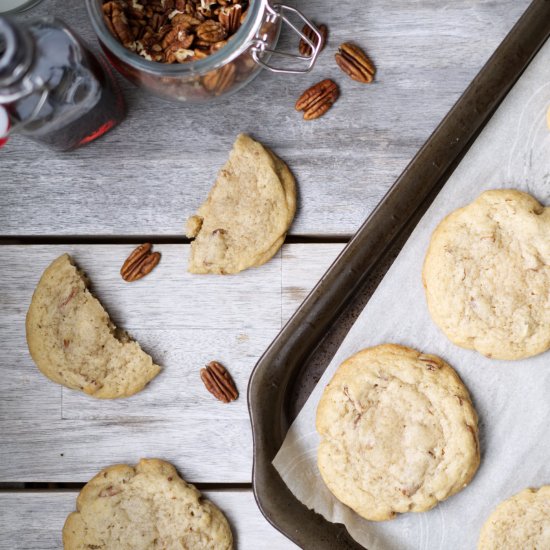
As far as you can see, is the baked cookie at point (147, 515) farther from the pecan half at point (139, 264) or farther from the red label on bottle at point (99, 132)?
the red label on bottle at point (99, 132)

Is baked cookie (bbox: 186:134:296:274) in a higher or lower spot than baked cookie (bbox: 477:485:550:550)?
higher

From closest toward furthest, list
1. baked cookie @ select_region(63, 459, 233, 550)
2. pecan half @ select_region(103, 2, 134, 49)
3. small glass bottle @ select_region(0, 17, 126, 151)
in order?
small glass bottle @ select_region(0, 17, 126, 151), pecan half @ select_region(103, 2, 134, 49), baked cookie @ select_region(63, 459, 233, 550)

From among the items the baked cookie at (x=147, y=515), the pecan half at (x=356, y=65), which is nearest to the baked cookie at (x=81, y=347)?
the baked cookie at (x=147, y=515)

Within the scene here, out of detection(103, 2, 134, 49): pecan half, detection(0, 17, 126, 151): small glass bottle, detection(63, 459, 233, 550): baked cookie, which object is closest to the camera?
detection(0, 17, 126, 151): small glass bottle

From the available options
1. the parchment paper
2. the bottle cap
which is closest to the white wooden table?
the parchment paper

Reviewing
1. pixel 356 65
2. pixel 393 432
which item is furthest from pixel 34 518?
pixel 356 65

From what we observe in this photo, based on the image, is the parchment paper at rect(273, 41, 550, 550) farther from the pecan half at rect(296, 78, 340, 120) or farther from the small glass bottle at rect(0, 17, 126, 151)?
the small glass bottle at rect(0, 17, 126, 151)
